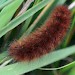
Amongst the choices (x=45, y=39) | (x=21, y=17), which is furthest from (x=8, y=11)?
(x=45, y=39)

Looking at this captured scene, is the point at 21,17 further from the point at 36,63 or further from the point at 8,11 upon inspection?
the point at 36,63

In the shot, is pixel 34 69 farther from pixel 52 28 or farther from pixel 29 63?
pixel 52 28

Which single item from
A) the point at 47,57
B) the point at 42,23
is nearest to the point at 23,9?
the point at 42,23

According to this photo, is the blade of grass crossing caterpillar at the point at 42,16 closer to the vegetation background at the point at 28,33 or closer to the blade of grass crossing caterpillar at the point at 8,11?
the vegetation background at the point at 28,33

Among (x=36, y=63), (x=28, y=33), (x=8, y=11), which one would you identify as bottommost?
(x=36, y=63)

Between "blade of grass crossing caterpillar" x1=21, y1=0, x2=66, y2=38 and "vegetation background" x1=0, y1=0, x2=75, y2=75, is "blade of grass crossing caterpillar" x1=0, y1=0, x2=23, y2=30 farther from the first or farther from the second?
"blade of grass crossing caterpillar" x1=21, y1=0, x2=66, y2=38

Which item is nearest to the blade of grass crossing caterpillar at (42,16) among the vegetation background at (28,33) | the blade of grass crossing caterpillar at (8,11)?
the vegetation background at (28,33)
